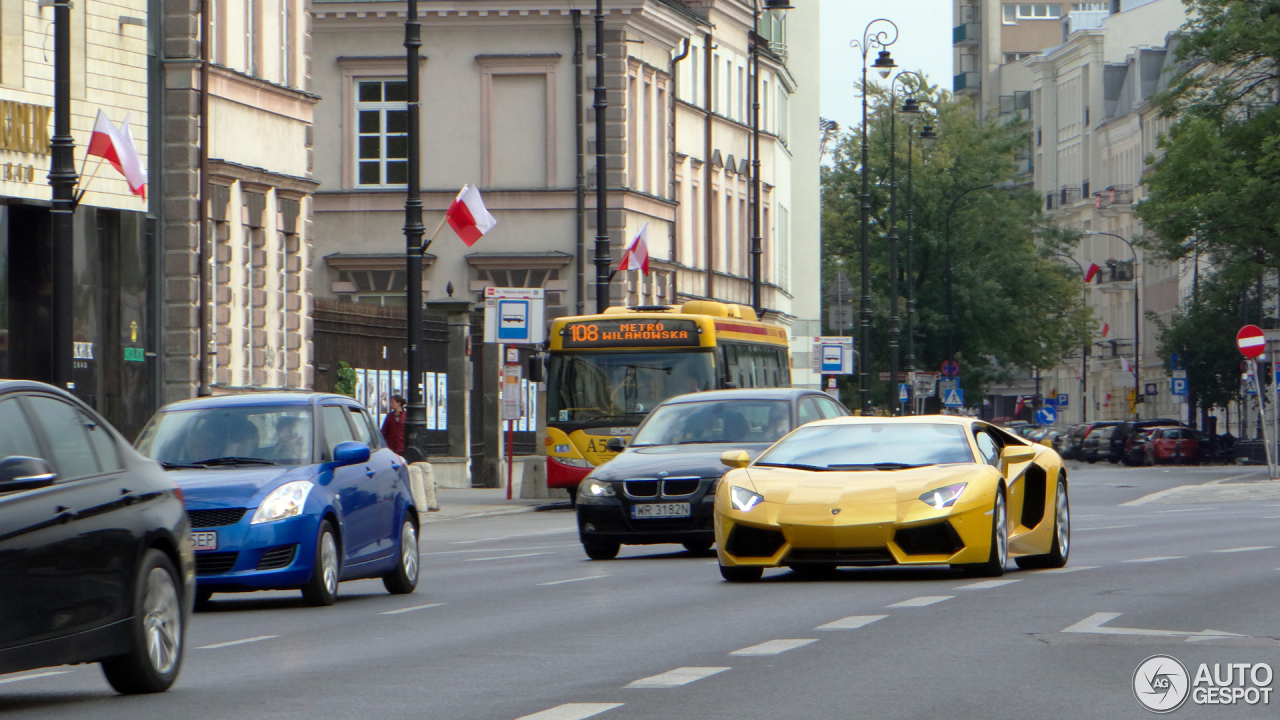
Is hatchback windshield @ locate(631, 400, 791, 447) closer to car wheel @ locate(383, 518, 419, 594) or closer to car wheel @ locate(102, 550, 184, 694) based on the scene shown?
car wheel @ locate(383, 518, 419, 594)

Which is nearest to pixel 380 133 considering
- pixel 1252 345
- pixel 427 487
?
pixel 1252 345

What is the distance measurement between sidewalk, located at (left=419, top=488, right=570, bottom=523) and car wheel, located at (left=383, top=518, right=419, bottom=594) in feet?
45.6

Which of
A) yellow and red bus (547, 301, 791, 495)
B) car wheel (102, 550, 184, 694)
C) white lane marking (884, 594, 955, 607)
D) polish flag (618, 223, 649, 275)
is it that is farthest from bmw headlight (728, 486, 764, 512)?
polish flag (618, 223, 649, 275)

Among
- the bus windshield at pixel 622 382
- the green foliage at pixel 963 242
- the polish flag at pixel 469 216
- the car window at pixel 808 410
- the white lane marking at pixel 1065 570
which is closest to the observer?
the white lane marking at pixel 1065 570

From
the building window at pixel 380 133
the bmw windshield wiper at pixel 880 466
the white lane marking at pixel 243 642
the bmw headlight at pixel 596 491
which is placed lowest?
the white lane marking at pixel 243 642

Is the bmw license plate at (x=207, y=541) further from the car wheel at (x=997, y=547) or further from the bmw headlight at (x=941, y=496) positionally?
the car wheel at (x=997, y=547)

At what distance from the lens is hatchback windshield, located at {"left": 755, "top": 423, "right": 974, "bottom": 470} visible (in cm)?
1880

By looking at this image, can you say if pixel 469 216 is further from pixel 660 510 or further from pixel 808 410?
pixel 660 510

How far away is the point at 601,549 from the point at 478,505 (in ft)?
49.2

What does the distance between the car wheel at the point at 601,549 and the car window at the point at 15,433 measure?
41.5ft

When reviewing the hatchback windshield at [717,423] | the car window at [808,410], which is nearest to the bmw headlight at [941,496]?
the hatchback windshield at [717,423]

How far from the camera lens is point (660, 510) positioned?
2241 cm

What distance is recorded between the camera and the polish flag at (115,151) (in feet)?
96.4

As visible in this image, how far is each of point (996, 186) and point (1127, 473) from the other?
34.0 metres
